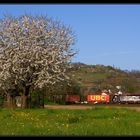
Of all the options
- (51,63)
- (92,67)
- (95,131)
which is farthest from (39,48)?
(92,67)

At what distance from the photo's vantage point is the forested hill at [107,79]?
129500mm

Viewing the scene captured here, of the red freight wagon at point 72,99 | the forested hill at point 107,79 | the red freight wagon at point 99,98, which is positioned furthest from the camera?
the forested hill at point 107,79

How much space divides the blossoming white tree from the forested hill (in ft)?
242

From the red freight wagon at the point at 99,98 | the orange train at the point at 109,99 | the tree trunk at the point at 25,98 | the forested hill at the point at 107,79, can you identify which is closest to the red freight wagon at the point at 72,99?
the orange train at the point at 109,99

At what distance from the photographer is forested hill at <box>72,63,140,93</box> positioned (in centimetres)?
12950

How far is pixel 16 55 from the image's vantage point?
3747cm

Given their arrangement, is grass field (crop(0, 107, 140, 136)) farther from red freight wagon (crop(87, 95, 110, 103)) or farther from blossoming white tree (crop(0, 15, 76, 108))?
red freight wagon (crop(87, 95, 110, 103))

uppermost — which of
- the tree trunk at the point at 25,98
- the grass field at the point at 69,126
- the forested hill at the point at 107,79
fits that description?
the forested hill at the point at 107,79

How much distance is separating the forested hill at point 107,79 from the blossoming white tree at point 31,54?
73.9m

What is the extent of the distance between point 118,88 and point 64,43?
91.0 metres

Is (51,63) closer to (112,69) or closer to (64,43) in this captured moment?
(64,43)

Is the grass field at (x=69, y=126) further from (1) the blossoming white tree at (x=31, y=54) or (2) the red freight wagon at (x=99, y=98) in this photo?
(2) the red freight wagon at (x=99, y=98)

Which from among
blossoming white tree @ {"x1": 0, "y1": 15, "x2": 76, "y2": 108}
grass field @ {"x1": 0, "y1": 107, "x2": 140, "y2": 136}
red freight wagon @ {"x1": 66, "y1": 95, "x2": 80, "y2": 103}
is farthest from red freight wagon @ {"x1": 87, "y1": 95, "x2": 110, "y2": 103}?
grass field @ {"x1": 0, "y1": 107, "x2": 140, "y2": 136}
